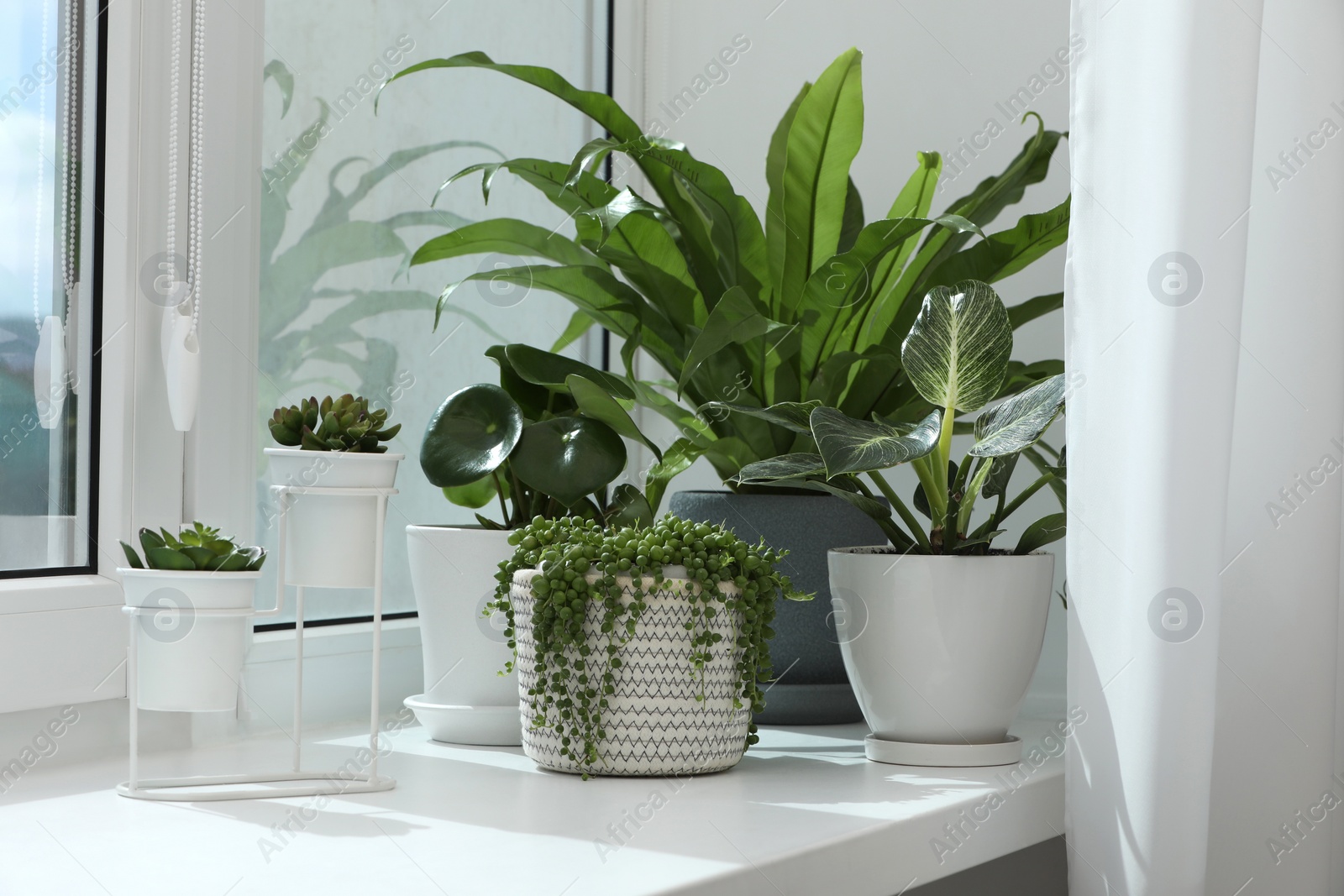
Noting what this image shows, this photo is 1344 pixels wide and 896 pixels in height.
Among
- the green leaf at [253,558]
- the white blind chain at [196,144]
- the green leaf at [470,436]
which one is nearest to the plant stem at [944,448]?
the green leaf at [470,436]

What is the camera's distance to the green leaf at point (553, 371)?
41.6 inches

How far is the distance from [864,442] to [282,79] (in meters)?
0.65

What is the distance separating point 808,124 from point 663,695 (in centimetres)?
54

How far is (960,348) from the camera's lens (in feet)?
2.96

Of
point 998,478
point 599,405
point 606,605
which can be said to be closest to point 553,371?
point 599,405

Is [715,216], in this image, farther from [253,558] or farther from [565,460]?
[253,558]

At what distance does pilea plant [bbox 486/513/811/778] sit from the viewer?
840 mm

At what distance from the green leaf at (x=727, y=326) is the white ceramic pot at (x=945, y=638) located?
0.67 ft

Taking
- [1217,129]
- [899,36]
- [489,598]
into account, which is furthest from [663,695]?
[899,36]

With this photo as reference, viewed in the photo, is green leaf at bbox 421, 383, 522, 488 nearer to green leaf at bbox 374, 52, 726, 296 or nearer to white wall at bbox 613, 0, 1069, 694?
green leaf at bbox 374, 52, 726, 296

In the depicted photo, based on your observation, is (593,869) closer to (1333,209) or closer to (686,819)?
(686,819)

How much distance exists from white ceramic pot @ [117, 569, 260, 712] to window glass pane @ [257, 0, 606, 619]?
1.01ft

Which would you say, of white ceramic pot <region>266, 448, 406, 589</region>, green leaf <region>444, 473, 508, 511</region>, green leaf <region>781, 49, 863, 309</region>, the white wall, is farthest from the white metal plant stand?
the white wall

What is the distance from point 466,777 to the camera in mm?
857
